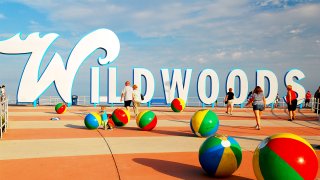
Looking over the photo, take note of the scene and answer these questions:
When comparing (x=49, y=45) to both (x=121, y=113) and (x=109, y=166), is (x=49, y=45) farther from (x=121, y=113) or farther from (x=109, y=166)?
(x=109, y=166)

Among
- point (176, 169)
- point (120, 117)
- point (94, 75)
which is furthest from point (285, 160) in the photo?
point (94, 75)

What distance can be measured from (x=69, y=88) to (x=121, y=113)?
14.7 meters

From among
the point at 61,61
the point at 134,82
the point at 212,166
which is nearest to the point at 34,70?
the point at 61,61

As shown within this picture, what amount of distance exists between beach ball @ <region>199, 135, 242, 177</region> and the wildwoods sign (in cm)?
2230

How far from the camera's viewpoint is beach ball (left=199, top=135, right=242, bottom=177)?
6562mm

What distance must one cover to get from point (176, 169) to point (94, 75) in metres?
22.1

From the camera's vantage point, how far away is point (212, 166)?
659cm

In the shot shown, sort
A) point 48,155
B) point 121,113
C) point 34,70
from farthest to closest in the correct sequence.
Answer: point 34,70 < point 121,113 < point 48,155

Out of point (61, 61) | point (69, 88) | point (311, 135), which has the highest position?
point (61, 61)

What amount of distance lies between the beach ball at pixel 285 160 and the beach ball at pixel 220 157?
0.84 metres

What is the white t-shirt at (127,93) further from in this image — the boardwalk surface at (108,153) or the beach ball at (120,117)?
the boardwalk surface at (108,153)

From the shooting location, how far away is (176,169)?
286 inches

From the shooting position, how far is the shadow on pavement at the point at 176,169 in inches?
267

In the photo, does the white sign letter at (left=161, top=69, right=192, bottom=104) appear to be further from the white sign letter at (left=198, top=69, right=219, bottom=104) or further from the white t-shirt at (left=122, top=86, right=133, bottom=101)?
the white t-shirt at (left=122, top=86, right=133, bottom=101)
